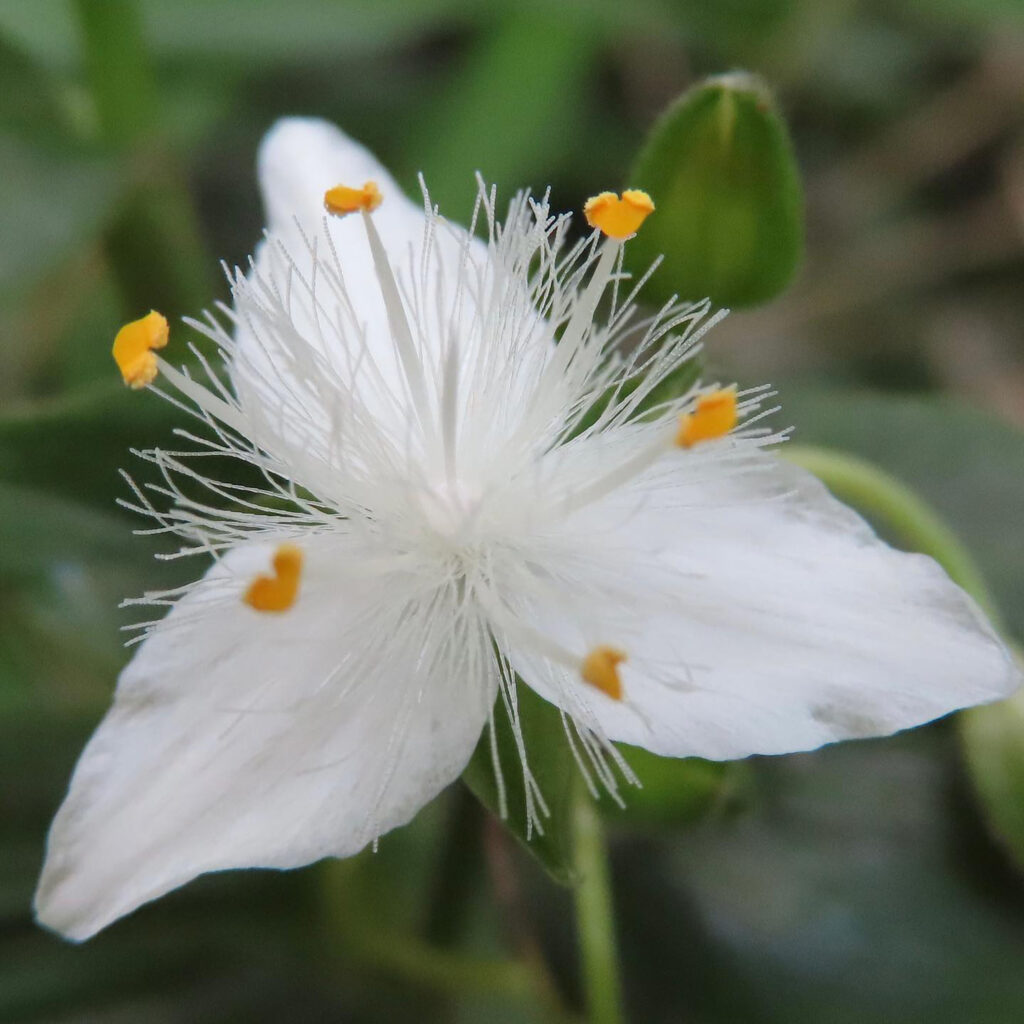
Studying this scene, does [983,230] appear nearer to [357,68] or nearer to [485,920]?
[357,68]

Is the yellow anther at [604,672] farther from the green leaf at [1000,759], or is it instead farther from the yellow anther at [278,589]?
the green leaf at [1000,759]

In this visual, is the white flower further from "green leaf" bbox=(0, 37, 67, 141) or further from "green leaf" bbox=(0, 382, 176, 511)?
"green leaf" bbox=(0, 37, 67, 141)

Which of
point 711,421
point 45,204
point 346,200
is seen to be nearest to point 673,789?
point 711,421

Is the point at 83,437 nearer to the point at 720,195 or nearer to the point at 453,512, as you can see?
the point at 453,512

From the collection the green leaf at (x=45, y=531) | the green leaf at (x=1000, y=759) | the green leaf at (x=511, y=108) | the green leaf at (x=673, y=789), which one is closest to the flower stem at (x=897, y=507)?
the green leaf at (x=1000, y=759)

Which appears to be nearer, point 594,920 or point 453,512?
point 453,512

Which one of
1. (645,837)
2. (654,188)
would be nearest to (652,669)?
(654,188)

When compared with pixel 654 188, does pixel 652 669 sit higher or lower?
lower
